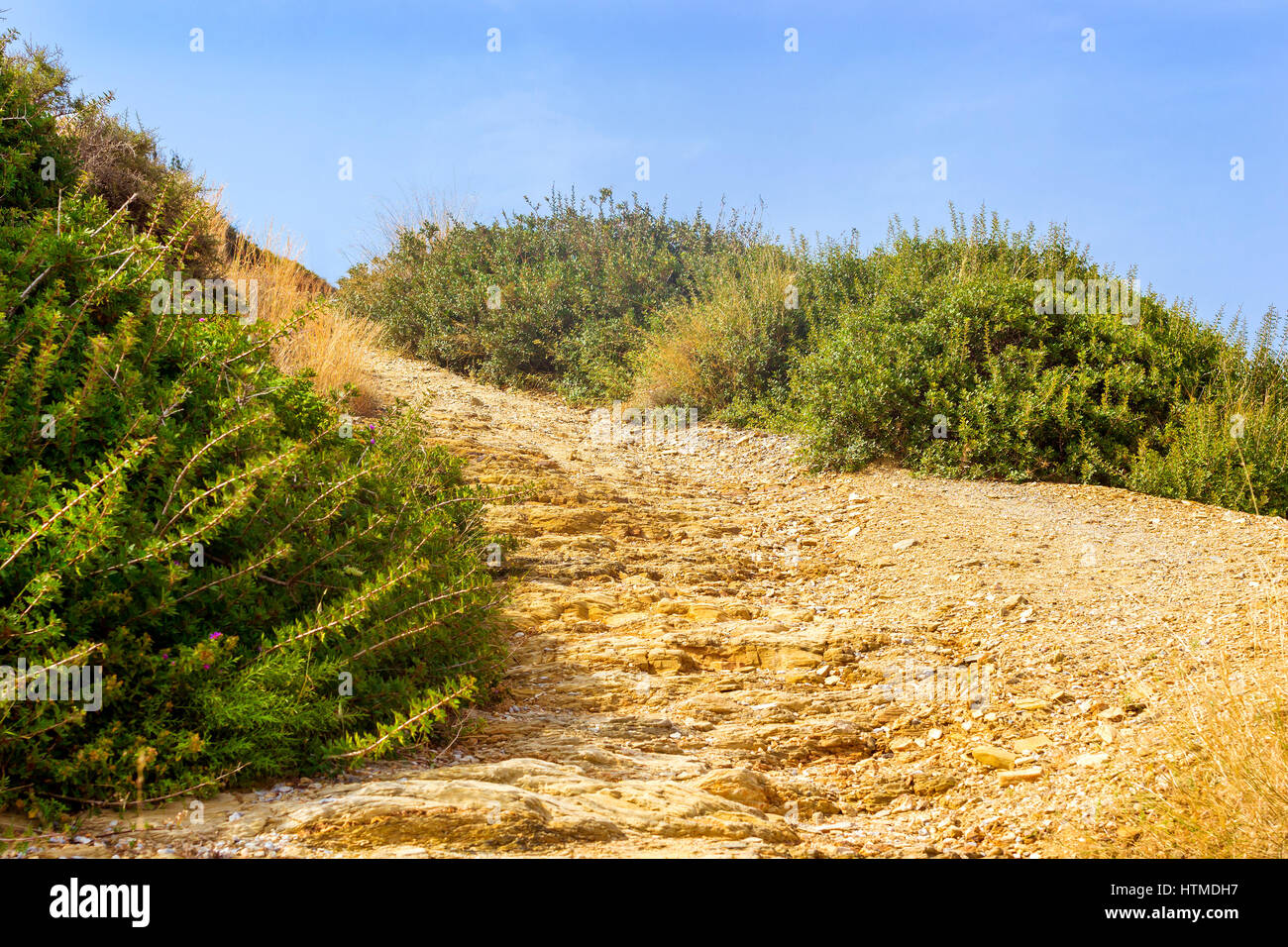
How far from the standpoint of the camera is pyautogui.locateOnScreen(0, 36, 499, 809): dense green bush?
2984mm

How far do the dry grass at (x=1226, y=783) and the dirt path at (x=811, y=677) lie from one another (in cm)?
14

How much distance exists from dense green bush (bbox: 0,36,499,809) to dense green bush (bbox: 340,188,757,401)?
9.11 meters

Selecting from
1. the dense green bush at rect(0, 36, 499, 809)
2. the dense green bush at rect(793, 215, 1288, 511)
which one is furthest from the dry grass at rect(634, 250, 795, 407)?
the dense green bush at rect(0, 36, 499, 809)

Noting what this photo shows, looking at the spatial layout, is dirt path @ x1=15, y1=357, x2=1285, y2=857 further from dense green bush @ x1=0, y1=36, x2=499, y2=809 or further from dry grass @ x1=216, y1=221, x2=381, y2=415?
dry grass @ x1=216, y1=221, x2=381, y2=415

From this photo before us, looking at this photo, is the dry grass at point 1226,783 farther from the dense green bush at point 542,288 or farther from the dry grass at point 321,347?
the dense green bush at point 542,288

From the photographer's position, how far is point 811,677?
513 centimetres

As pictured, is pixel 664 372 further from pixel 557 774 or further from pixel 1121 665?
pixel 557 774

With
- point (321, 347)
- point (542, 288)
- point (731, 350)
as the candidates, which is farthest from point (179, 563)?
point (542, 288)

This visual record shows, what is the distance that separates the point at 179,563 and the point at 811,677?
3.24 metres

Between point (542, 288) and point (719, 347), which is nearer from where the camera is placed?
point (719, 347)

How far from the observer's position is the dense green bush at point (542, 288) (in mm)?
14266

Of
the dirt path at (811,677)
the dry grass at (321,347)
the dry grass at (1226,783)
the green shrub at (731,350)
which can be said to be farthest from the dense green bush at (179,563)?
the green shrub at (731,350)

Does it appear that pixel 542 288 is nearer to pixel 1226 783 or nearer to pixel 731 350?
pixel 731 350

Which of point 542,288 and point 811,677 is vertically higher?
point 542,288
